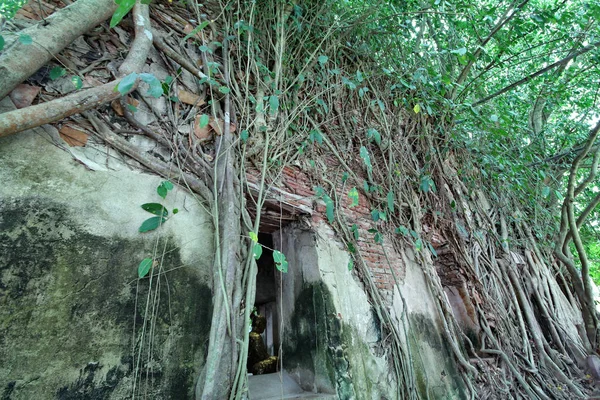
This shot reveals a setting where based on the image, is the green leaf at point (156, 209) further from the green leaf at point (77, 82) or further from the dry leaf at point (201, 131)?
the green leaf at point (77, 82)

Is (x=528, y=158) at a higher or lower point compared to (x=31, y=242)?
higher

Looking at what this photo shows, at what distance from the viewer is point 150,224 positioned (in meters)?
1.51

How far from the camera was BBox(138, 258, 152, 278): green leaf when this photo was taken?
1.40 m

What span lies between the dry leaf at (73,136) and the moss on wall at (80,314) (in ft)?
0.97

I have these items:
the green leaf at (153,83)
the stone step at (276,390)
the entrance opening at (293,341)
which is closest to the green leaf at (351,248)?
the entrance opening at (293,341)

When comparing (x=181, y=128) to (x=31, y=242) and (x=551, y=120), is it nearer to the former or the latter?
(x=31, y=242)

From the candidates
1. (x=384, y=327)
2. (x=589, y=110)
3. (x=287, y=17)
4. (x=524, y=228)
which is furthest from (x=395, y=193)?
(x=589, y=110)

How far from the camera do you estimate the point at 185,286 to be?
5.13 ft

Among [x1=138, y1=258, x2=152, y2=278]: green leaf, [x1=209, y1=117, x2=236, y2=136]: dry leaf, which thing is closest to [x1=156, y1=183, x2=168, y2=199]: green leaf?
[x1=138, y1=258, x2=152, y2=278]: green leaf

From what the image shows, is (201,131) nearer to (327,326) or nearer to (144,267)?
(144,267)

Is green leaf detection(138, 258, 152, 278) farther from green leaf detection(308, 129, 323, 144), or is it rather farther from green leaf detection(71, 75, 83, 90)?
green leaf detection(308, 129, 323, 144)

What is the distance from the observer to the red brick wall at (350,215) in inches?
86.4

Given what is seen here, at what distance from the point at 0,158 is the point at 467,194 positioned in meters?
3.81

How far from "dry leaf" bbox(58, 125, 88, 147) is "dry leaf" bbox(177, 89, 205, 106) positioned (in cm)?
59
